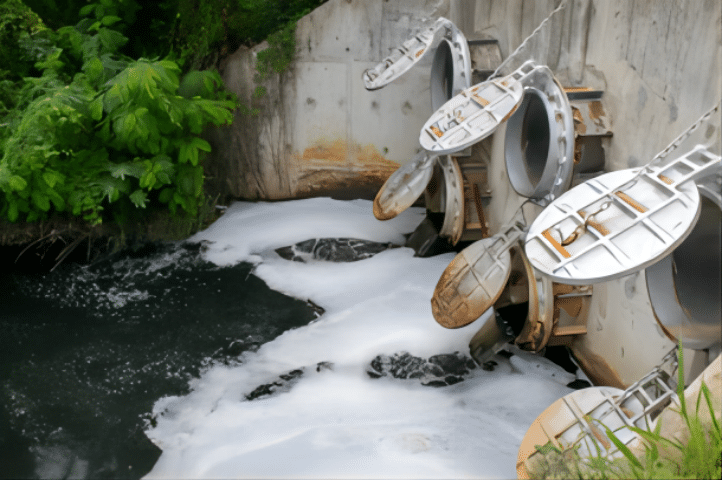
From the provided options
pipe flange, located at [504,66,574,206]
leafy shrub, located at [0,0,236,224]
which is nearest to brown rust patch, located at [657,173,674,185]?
pipe flange, located at [504,66,574,206]

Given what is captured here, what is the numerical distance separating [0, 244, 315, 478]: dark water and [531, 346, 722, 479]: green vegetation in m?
2.50

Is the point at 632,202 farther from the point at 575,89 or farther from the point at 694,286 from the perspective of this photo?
the point at 575,89

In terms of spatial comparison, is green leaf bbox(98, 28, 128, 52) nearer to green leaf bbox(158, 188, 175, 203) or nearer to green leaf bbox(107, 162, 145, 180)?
green leaf bbox(107, 162, 145, 180)

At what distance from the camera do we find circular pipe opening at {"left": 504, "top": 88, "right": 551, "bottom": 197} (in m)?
4.01

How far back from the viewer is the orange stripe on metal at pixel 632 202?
2453 mm

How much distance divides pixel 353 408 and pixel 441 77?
3.30 m

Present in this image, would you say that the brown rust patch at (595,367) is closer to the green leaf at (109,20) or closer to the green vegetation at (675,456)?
the green vegetation at (675,456)

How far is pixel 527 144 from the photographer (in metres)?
4.22

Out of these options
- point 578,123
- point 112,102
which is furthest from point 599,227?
point 112,102

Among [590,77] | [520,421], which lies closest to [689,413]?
[520,421]

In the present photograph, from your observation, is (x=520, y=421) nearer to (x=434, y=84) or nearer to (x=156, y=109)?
(x=434, y=84)

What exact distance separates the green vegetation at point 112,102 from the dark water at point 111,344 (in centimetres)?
66

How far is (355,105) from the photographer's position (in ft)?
22.2

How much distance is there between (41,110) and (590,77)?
173 inches
